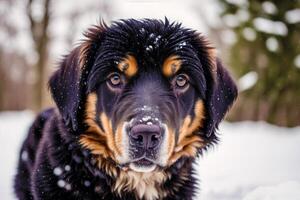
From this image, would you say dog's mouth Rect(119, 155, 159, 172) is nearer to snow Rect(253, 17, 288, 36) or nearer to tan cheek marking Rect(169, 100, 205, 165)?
tan cheek marking Rect(169, 100, 205, 165)

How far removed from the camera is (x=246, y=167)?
347 inches

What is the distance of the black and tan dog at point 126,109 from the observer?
3.88 m

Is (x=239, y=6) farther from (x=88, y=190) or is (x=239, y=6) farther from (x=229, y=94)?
(x=88, y=190)

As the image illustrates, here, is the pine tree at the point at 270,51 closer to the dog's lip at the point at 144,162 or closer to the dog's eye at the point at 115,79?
the dog's eye at the point at 115,79

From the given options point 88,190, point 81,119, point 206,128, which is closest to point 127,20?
point 81,119

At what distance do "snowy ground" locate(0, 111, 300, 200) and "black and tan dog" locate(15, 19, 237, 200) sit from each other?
0.62m

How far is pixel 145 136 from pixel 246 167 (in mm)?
5764

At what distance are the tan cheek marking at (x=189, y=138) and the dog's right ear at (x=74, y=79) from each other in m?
0.98

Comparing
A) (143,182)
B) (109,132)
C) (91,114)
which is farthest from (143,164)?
(91,114)

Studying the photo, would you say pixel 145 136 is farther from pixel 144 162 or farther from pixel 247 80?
pixel 247 80

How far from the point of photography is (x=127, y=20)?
429 centimetres

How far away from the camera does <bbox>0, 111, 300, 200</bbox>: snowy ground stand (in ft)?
18.5

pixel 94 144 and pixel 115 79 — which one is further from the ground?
pixel 115 79

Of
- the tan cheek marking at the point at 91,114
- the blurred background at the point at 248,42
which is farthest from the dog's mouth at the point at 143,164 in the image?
the blurred background at the point at 248,42
